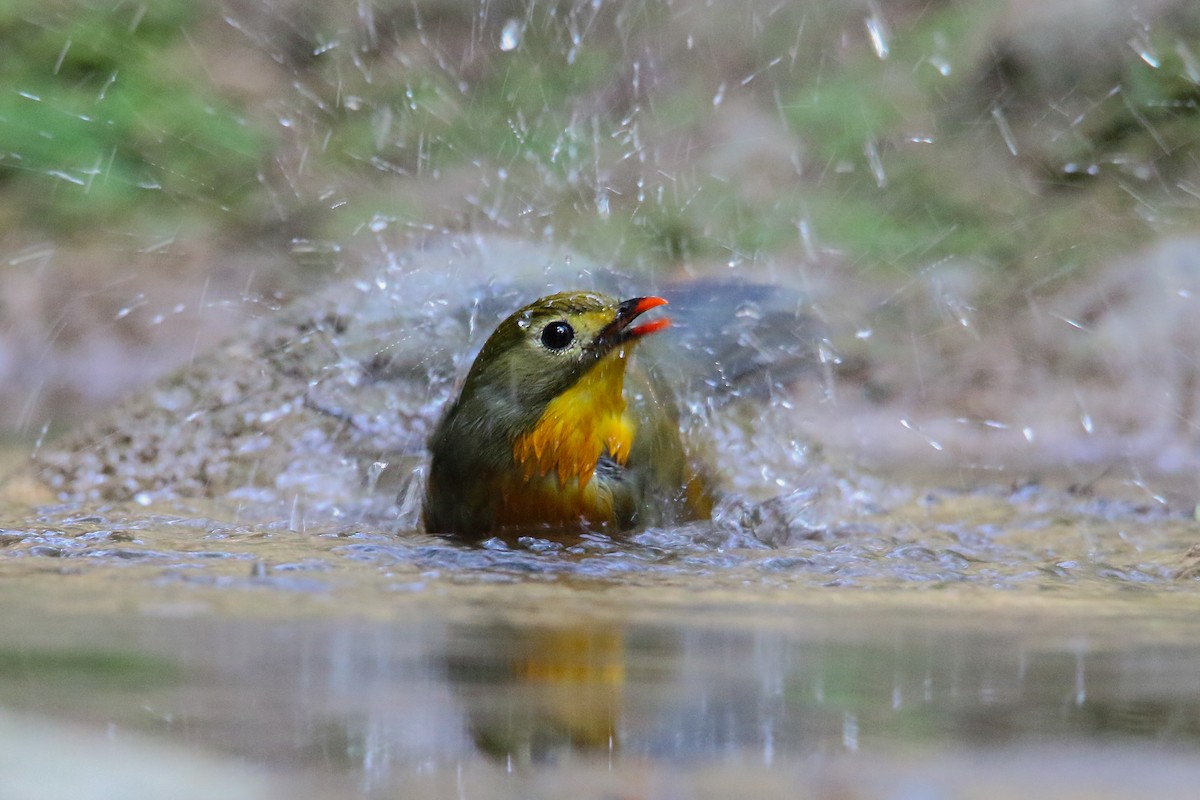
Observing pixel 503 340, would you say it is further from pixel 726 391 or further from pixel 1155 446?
pixel 1155 446

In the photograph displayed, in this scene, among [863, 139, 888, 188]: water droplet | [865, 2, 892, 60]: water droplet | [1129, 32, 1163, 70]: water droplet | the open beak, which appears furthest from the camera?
[865, 2, 892, 60]: water droplet

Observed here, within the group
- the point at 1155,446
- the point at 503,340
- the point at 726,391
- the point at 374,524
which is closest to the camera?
the point at 503,340

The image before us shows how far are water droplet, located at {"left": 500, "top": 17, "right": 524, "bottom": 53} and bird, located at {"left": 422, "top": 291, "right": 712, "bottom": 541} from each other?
5.87 m

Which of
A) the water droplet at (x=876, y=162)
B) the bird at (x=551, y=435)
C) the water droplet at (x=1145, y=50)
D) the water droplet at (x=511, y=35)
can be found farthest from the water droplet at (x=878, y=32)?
the bird at (x=551, y=435)

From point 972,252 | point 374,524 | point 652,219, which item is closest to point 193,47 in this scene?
point 652,219

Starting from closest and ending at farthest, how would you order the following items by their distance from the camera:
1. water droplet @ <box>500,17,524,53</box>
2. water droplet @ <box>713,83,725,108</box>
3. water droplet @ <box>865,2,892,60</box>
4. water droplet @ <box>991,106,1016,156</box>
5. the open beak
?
the open beak < water droplet @ <box>991,106,1016,156</box> < water droplet @ <box>865,2,892,60</box> < water droplet @ <box>713,83,725,108</box> < water droplet @ <box>500,17,524,53</box>

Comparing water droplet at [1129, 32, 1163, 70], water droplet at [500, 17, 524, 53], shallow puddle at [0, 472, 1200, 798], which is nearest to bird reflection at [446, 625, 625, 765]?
shallow puddle at [0, 472, 1200, 798]

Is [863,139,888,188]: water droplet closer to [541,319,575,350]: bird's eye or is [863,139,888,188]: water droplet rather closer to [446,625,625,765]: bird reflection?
[541,319,575,350]: bird's eye

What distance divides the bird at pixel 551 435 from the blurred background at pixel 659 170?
256 cm

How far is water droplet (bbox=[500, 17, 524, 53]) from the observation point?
9008 millimetres

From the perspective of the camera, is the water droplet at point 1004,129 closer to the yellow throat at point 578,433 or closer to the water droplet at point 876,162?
the water droplet at point 876,162

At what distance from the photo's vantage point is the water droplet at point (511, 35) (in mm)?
9008

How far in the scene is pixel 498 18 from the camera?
30.6 ft

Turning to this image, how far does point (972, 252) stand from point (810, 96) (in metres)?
1.54
